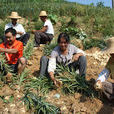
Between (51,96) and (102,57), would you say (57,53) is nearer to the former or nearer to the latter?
(51,96)

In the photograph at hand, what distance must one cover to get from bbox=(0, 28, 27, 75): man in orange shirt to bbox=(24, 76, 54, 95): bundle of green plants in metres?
0.30

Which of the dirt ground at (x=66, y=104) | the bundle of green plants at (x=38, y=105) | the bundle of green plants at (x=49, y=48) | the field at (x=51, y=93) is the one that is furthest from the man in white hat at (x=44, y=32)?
the bundle of green plants at (x=38, y=105)

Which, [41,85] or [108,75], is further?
[41,85]

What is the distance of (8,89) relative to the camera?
281cm

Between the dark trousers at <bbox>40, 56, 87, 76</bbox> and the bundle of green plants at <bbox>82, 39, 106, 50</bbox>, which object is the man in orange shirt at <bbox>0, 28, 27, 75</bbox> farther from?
the bundle of green plants at <bbox>82, 39, 106, 50</bbox>

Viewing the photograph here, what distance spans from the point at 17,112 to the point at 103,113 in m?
1.22

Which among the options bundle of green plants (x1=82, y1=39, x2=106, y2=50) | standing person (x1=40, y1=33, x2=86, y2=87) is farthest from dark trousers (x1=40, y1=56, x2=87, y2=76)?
bundle of green plants (x1=82, y1=39, x2=106, y2=50)

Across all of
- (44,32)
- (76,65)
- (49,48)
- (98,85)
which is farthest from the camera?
(44,32)

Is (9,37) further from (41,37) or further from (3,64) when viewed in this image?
(41,37)

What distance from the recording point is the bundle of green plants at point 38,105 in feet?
7.90

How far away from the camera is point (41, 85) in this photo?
2.94m

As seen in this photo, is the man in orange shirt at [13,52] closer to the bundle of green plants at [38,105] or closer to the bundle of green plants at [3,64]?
the bundle of green plants at [3,64]

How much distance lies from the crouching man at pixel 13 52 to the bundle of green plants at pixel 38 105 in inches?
25.3

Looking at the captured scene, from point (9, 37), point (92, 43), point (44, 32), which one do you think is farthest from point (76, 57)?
point (92, 43)
